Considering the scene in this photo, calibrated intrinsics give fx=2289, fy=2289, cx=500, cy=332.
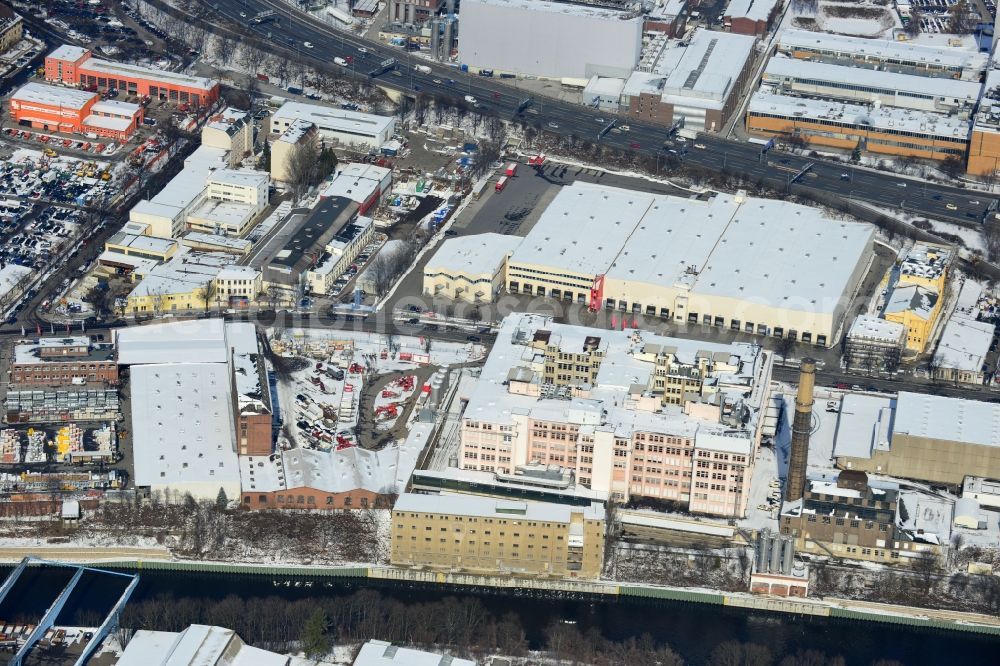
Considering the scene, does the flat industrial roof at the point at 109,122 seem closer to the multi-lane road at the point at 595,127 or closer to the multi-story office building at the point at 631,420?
the multi-lane road at the point at 595,127

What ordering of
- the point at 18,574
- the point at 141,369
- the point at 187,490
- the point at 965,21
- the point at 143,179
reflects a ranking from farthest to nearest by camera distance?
the point at 965,21, the point at 143,179, the point at 141,369, the point at 187,490, the point at 18,574

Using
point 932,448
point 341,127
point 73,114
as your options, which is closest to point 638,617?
point 932,448

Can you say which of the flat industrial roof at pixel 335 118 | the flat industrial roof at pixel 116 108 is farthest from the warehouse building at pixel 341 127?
the flat industrial roof at pixel 116 108

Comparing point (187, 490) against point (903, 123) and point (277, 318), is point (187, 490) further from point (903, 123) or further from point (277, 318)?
point (903, 123)

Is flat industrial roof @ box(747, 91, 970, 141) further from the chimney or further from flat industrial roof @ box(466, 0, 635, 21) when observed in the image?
the chimney

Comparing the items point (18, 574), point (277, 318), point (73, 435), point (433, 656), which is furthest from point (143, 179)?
point (433, 656)

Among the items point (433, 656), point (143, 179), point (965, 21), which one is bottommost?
point (433, 656)

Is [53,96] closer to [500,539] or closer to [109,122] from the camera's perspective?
[109,122]
